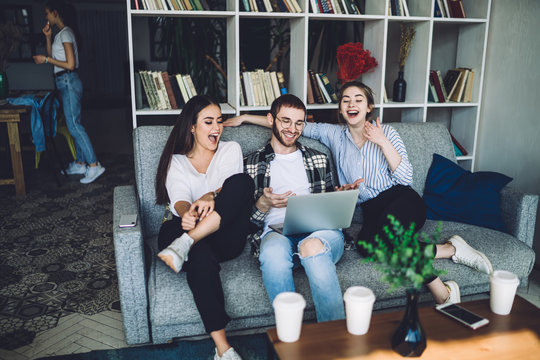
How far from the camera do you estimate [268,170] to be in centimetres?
221

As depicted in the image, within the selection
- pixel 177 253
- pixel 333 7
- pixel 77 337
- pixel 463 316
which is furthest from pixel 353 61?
pixel 77 337

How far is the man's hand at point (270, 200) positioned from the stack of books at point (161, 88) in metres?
1.16

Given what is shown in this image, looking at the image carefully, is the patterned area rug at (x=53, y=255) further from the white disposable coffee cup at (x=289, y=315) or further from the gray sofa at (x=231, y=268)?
the white disposable coffee cup at (x=289, y=315)

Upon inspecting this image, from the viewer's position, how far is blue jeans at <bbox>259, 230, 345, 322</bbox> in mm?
1754

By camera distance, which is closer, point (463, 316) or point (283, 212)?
point (463, 316)

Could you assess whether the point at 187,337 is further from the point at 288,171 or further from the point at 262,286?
the point at 288,171

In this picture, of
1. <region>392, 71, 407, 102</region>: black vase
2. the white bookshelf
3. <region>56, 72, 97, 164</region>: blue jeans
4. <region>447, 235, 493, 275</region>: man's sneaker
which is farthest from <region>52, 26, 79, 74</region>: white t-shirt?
<region>447, 235, 493, 275</region>: man's sneaker

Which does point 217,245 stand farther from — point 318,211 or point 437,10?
point 437,10

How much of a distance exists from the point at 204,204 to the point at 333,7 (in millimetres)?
1726

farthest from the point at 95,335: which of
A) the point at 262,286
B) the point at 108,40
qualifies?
the point at 108,40

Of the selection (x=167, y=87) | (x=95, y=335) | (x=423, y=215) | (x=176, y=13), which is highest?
(x=176, y=13)

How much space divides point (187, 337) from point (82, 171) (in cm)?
343

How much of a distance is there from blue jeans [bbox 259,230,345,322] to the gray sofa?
106mm

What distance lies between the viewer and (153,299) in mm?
1808
